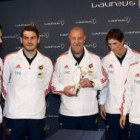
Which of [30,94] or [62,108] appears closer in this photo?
[30,94]

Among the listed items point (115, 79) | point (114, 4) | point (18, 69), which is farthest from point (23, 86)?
point (114, 4)

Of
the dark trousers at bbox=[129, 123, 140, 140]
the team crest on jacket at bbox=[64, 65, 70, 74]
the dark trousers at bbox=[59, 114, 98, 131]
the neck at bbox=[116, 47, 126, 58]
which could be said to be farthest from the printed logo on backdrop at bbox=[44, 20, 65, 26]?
the dark trousers at bbox=[129, 123, 140, 140]

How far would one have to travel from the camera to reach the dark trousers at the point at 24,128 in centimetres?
301

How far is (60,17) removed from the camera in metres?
4.04

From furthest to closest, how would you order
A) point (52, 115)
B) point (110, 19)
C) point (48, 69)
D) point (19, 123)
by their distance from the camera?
point (52, 115) < point (110, 19) < point (48, 69) < point (19, 123)

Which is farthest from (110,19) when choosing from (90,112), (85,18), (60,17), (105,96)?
(90,112)

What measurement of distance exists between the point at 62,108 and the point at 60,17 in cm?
137

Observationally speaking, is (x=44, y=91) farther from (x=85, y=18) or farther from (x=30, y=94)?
(x=85, y=18)

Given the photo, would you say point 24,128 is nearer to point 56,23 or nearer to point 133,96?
point 133,96

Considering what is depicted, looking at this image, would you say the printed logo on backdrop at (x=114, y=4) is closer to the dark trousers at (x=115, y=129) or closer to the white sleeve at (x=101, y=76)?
the white sleeve at (x=101, y=76)

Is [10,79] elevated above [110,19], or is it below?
below

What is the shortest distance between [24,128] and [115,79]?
1093 millimetres

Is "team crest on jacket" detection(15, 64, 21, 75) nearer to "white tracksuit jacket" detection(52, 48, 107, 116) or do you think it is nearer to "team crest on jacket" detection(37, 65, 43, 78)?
"team crest on jacket" detection(37, 65, 43, 78)

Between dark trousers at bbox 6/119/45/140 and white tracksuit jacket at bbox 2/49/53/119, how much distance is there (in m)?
0.05
